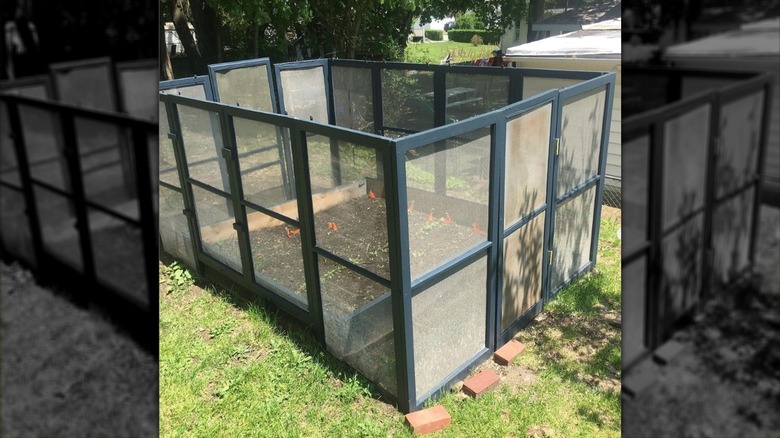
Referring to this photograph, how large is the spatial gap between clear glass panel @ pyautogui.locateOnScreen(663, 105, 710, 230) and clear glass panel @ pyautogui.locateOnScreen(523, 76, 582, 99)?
5.89 metres

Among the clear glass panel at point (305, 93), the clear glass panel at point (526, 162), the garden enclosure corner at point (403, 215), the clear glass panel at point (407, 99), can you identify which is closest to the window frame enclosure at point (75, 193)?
the garden enclosure corner at point (403, 215)

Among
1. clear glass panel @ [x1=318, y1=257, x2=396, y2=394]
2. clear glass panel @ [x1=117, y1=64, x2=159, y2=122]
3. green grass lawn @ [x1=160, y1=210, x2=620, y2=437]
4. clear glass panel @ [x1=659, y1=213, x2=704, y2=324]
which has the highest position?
clear glass panel @ [x1=117, y1=64, x2=159, y2=122]

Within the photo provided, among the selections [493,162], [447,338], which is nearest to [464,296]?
[447,338]

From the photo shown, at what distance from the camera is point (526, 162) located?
481cm

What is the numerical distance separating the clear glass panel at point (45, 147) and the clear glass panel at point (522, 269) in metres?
4.47

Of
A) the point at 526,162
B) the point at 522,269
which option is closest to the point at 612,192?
the point at 522,269

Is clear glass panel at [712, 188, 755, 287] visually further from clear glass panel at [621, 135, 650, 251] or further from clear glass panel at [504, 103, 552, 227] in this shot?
clear glass panel at [504, 103, 552, 227]

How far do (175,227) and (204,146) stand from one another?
51.5 inches

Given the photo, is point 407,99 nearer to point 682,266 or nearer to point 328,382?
point 328,382

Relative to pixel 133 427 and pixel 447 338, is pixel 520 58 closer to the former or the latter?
pixel 447 338

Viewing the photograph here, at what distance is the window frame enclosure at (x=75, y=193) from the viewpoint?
1.52 ft

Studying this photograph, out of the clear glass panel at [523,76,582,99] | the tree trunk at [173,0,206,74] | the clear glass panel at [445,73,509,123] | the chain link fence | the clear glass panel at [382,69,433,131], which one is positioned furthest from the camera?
the tree trunk at [173,0,206,74]

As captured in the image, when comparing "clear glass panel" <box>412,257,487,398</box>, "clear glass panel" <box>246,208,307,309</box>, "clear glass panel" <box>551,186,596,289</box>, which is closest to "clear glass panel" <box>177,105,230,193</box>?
"clear glass panel" <box>246,208,307,309</box>

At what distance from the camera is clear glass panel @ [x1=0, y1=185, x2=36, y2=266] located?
0.47 metres
